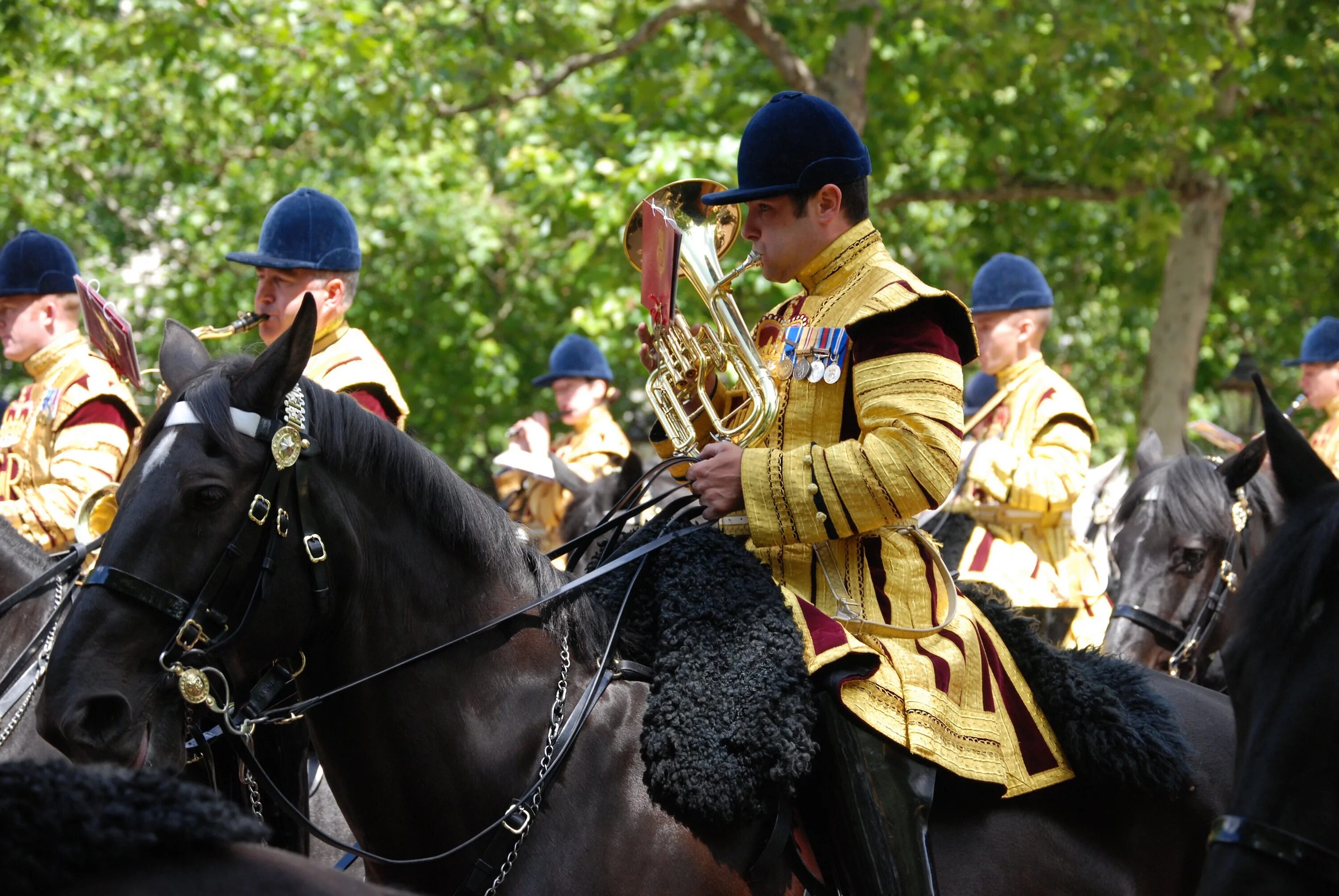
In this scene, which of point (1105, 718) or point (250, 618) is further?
point (1105, 718)

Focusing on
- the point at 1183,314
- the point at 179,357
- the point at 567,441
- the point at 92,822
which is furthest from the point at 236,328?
the point at 1183,314

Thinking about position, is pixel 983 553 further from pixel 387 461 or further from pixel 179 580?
pixel 179 580

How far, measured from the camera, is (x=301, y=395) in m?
2.89

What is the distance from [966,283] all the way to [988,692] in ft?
38.6

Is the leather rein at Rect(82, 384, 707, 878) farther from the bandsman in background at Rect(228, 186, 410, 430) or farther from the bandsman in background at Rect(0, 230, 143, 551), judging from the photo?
the bandsman in background at Rect(0, 230, 143, 551)

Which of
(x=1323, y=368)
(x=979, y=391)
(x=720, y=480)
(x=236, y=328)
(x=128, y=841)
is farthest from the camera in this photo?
(x=979, y=391)

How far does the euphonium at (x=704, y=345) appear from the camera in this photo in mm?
3184

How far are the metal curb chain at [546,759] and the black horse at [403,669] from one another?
0.06ft

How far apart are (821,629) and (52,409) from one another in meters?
3.42

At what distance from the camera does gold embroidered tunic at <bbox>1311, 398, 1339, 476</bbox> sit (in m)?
6.80

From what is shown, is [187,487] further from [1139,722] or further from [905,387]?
[1139,722]

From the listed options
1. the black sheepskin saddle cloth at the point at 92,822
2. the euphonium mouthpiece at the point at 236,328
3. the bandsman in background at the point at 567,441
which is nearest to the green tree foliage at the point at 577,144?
the bandsman in background at the point at 567,441

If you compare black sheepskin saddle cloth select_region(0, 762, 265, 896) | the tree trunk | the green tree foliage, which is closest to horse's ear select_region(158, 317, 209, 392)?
black sheepskin saddle cloth select_region(0, 762, 265, 896)

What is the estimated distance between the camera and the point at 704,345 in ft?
11.0
